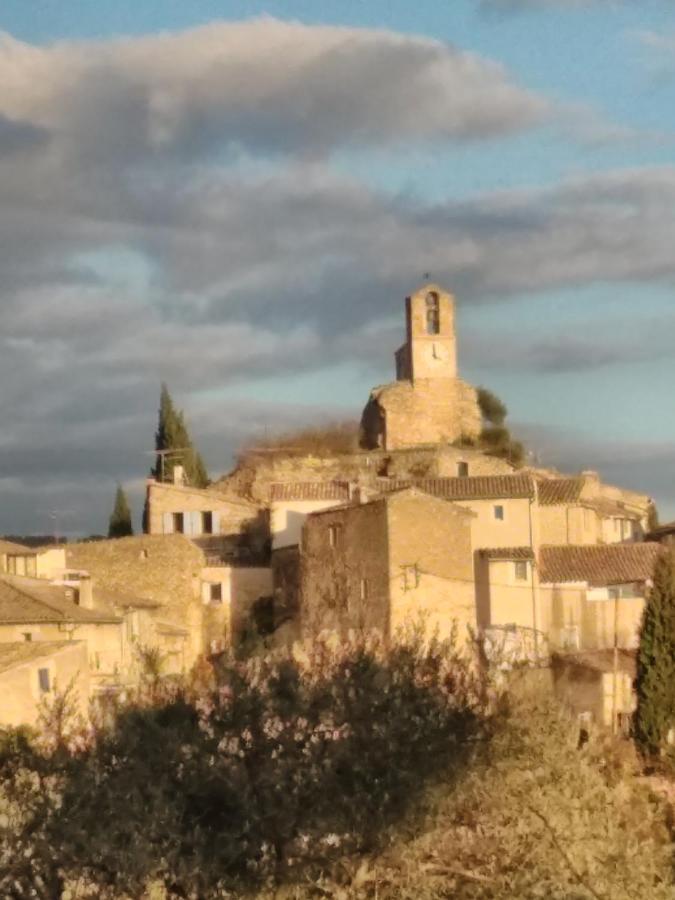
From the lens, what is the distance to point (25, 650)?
140 feet

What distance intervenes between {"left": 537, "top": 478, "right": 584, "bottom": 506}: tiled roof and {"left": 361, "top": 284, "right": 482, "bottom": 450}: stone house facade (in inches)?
245

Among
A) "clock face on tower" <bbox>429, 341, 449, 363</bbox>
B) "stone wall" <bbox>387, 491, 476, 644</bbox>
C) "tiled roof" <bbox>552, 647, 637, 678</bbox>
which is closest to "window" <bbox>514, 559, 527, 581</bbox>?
"stone wall" <bbox>387, 491, 476, 644</bbox>

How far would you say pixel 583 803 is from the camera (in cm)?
2311

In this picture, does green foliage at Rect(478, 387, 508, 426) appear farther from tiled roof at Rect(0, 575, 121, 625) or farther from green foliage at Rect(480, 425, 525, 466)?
tiled roof at Rect(0, 575, 121, 625)

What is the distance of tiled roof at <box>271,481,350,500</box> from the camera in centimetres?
5844

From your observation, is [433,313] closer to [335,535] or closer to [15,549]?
[335,535]

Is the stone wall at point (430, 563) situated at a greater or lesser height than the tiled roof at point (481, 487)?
lesser

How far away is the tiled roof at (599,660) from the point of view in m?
46.3

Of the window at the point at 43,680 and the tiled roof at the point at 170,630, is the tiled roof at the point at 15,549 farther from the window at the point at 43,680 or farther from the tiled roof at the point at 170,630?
the window at the point at 43,680

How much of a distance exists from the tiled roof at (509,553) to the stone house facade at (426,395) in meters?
12.9

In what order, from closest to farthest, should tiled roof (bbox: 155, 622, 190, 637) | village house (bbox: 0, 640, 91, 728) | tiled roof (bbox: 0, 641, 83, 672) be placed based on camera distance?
village house (bbox: 0, 640, 91, 728), tiled roof (bbox: 0, 641, 83, 672), tiled roof (bbox: 155, 622, 190, 637)

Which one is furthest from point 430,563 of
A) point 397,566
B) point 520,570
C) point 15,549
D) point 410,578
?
point 15,549

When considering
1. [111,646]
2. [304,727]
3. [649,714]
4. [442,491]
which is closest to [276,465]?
[442,491]

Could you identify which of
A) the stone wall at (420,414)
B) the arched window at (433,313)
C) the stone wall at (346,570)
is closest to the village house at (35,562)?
the stone wall at (346,570)
